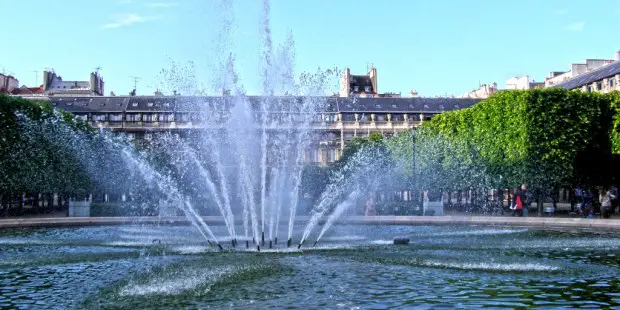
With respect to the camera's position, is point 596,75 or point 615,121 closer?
point 615,121

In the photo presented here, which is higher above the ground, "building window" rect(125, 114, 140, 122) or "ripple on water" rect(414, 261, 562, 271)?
"building window" rect(125, 114, 140, 122)

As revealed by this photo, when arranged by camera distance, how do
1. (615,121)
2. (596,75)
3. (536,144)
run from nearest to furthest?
(536,144)
(615,121)
(596,75)

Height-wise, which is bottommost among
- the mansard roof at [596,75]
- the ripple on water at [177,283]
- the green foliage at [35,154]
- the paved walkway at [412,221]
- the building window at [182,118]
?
the ripple on water at [177,283]

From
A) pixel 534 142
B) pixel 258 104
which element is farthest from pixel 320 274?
pixel 258 104

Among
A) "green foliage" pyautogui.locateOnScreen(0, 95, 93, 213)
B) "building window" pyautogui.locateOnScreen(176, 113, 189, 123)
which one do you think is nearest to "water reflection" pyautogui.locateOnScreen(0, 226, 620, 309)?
"green foliage" pyautogui.locateOnScreen(0, 95, 93, 213)

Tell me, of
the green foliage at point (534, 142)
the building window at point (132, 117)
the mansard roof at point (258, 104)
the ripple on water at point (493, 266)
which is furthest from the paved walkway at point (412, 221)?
the building window at point (132, 117)

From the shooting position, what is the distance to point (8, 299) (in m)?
17.4

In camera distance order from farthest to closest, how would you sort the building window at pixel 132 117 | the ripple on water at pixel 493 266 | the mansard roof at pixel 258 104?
the building window at pixel 132 117, the mansard roof at pixel 258 104, the ripple on water at pixel 493 266

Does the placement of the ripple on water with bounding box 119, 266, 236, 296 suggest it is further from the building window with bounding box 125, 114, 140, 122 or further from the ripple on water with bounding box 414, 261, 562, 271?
the building window with bounding box 125, 114, 140, 122

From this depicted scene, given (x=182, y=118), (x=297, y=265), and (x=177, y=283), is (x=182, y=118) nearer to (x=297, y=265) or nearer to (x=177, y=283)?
(x=297, y=265)

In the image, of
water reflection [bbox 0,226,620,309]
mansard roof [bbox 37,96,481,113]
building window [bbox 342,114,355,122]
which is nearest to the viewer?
water reflection [bbox 0,226,620,309]

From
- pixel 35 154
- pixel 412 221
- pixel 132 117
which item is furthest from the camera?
pixel 132 117

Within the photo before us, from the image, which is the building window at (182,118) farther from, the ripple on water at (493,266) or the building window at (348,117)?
the ripple on water at (493,266)

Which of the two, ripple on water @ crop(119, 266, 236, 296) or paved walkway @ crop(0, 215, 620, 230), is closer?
ripple on water @ crop(119, 266, 236, 296)
